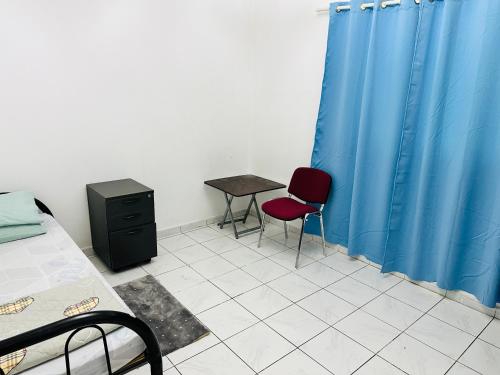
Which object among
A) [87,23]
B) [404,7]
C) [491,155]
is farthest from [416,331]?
[87,23]

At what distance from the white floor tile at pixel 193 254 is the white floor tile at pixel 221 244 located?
71 millimetres

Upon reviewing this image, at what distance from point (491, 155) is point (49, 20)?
3.26m

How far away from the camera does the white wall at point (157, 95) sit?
2582mm

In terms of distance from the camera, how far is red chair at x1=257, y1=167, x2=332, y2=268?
3.05 meters

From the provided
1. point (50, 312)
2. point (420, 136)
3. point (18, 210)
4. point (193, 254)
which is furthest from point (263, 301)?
point (18, 210)

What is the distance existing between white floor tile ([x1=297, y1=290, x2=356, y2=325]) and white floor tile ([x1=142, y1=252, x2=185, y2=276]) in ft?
3.76

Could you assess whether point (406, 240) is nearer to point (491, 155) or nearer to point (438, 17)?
point (491, 155)

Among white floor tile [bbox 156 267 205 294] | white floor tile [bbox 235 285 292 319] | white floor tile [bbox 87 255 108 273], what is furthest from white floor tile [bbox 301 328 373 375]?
white floor tile [bbox 87 255 108 273]

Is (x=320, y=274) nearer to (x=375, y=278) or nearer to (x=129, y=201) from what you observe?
(x=375, y=278)

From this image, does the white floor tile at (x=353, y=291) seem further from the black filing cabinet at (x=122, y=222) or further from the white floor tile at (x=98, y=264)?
the white floor tile at (x=98, y=264)

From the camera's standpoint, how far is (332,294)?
2.62m

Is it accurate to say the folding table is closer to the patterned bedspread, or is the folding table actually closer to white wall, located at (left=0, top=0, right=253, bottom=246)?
white wall, located at (left=0, top=0, right=253, bottom=246)

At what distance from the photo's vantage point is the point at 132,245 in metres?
2.83

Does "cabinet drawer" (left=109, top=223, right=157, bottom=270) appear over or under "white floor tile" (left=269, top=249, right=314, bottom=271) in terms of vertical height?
over
